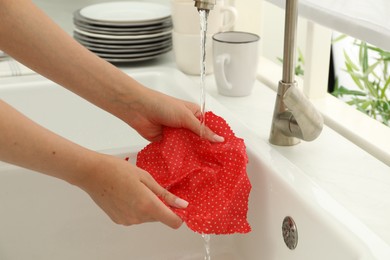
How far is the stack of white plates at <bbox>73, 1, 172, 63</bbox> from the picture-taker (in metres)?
1.47

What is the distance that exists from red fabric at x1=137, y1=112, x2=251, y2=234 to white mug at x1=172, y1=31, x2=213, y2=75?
1.42ft

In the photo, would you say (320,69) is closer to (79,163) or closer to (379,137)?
(379,137)

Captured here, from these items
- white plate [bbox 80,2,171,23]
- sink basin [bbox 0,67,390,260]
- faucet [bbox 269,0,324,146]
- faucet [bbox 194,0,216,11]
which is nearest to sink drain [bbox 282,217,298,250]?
sink basin [bbox 0,67,390,260]

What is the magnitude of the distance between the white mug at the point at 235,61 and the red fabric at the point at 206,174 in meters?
0.29

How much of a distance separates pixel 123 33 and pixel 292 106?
1.86ft

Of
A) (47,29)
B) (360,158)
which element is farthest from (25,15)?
(360,158)

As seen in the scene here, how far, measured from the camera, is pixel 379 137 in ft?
3.77

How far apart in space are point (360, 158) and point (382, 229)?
225 mm

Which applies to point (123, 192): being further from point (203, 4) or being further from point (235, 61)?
point (235, 61)

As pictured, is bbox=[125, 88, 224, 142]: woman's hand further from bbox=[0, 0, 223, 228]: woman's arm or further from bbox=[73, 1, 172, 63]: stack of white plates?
bbox=[73, 1, 172, 63]: stack of white plates

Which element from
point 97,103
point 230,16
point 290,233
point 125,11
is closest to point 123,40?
point 125,11

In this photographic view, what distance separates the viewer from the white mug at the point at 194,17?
1421mm

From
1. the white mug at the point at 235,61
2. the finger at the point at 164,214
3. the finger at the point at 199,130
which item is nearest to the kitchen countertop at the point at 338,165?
the white mug at the point at 235,61

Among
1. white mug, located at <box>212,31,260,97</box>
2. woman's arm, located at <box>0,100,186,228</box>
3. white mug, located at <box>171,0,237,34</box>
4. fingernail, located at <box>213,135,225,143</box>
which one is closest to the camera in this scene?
woman's arm, located at <box>0,100,186,228</box>
